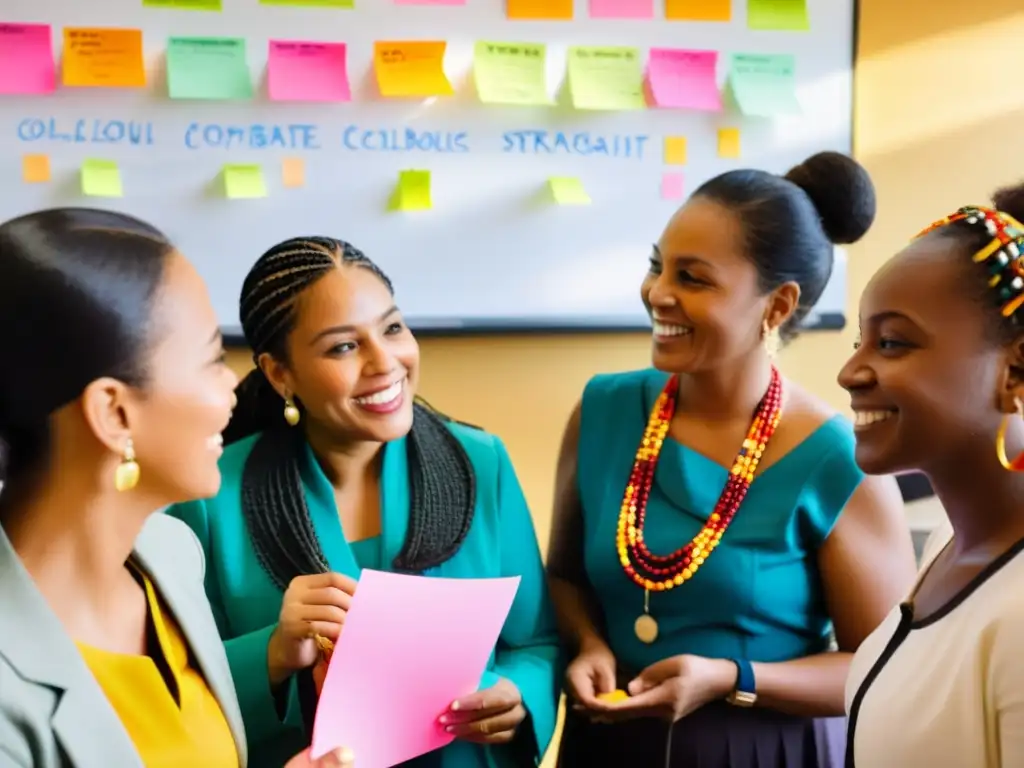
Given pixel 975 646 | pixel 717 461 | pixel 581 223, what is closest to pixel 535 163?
pixel 581 223

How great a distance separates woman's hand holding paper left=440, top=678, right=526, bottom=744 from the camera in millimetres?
1231

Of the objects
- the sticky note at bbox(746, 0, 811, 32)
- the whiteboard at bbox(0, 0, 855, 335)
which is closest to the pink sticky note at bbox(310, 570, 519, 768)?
the whiteboard at bbox(0, 0, 855, 335)

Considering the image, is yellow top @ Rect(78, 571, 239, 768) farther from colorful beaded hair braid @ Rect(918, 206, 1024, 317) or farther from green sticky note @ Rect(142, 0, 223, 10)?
green sticky note @ Rect(142, 0, 223, 10)

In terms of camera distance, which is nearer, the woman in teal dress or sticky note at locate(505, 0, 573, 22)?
the woman in teal dress

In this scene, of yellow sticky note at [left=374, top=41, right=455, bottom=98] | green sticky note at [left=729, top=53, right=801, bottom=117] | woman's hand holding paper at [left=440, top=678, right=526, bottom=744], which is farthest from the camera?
green sticky note at [left=729, top=53, right=801, bottom=117]

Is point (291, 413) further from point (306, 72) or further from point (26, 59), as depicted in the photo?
point (26, 59)

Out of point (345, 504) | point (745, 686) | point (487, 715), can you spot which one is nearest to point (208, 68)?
point (345, 504)

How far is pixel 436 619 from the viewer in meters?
1.16

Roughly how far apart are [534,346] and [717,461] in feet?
2.30

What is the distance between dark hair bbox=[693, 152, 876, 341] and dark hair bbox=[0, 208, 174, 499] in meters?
0.85

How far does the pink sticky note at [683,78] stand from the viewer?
201 centimetres

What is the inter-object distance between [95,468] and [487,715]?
588 millimetres

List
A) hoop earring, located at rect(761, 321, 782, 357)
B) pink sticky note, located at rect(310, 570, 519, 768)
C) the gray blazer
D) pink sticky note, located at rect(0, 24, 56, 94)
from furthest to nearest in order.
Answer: pink sticky note, located at rect(0, 24, 56, 94) → hoop earring, located at rect(761, 321, 782, 357) → pink sticky note, located at rect(310, 570, 519, 768) → the gray blazer

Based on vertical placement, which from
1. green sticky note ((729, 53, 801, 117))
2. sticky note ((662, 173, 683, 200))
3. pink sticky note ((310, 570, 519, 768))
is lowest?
pink sticky note ((310, 570, 519, 768))
